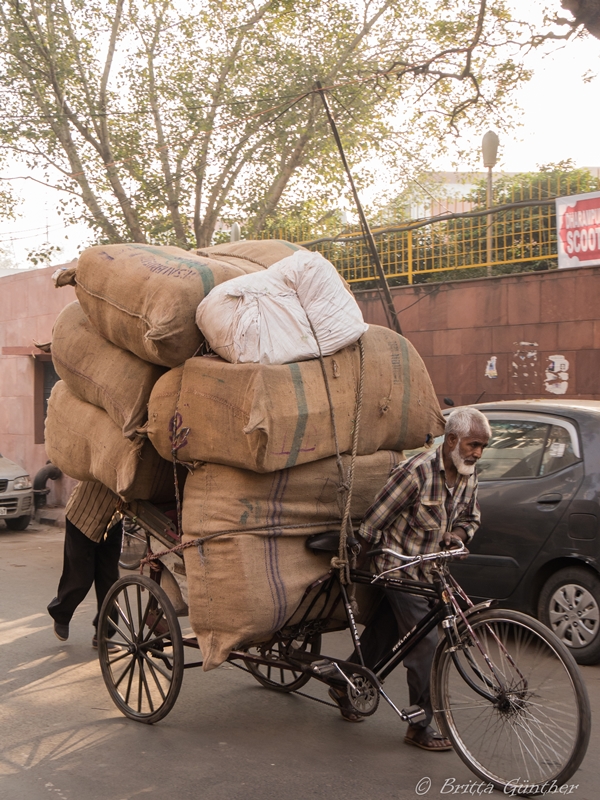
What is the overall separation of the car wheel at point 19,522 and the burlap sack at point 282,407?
845cm

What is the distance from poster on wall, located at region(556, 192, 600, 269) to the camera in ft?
30.6

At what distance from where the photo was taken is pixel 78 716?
433cm

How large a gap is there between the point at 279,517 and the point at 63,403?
1.64m

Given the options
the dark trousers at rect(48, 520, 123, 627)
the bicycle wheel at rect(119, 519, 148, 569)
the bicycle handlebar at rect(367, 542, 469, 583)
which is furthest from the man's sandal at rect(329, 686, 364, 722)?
the bicycle wheel at rect(119, 519, 148, 569)

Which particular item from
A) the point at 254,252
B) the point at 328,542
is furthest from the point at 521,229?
the point at 328,542

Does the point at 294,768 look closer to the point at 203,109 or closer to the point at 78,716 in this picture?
the point at 78,716

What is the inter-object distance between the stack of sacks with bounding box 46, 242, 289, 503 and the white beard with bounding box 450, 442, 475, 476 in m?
1.19

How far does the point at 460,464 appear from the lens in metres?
3.66

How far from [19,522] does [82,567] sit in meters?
6.75

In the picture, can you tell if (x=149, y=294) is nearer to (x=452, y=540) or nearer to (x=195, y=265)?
(x=195, y=265)

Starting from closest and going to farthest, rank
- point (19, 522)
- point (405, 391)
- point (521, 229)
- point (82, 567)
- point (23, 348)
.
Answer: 1. point (405, 391)
2. point (82, 567)
3. point (521, 229)
4. point (19, 522)
5. point (23, 348)

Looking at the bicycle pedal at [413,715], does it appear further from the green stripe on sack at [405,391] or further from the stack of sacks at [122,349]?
the stack of sacks at [122,349]

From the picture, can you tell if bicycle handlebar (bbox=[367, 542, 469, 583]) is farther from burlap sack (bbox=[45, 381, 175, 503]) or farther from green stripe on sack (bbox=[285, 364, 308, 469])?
burlap sack (bbox=[45, 381, 175, 503])

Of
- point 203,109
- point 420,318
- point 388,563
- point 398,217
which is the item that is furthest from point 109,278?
point 203,109
